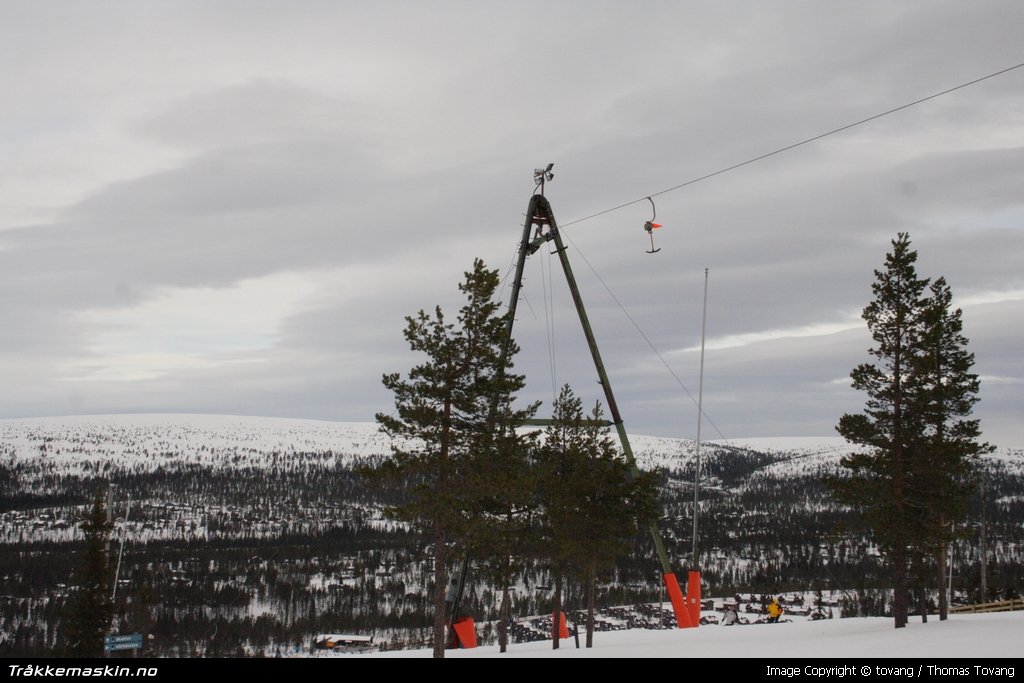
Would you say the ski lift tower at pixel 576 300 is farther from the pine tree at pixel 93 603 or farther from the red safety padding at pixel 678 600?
the pine tree at pixel 93 603

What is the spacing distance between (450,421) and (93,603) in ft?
140

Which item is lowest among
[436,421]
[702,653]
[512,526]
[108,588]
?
[108,588]

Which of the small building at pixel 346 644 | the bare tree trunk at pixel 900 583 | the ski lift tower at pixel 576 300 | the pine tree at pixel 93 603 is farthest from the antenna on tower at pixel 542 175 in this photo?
the small building at pixel 346 644

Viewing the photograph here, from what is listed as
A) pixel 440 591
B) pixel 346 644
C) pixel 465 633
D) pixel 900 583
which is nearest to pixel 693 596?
pixel 900 583

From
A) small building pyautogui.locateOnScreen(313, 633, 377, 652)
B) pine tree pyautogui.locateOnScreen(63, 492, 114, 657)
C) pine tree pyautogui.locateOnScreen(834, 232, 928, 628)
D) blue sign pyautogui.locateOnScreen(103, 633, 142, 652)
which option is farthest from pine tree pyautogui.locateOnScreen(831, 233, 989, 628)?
small building pyautogui.locateOnScreen(313, 633, 377, 652)

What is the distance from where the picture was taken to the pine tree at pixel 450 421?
94.6ft

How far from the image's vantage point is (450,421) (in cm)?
2989

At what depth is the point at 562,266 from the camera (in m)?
34.7

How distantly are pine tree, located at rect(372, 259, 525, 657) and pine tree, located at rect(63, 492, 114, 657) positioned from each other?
37754 millimetres

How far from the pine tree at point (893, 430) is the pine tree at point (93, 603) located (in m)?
48.6

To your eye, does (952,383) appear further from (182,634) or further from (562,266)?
(182,634)

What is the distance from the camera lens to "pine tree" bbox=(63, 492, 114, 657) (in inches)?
2306
